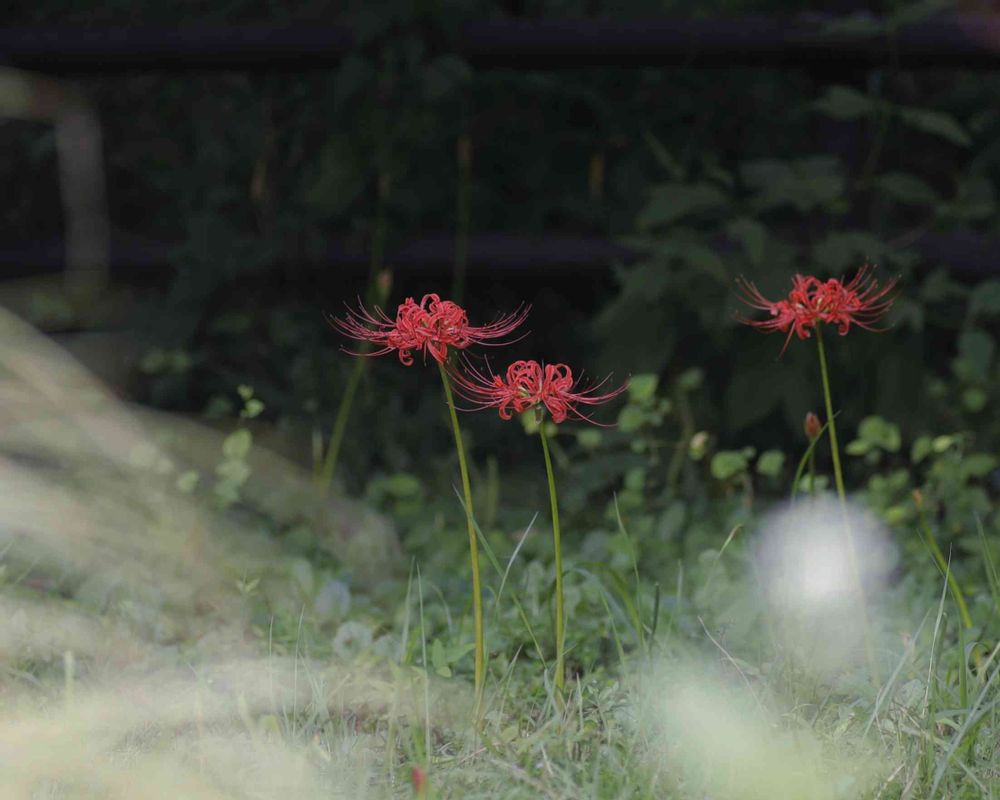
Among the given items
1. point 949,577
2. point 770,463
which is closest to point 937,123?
point 770,463

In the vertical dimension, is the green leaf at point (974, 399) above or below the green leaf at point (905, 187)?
below

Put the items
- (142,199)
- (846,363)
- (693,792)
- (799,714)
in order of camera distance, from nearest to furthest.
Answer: (693,792), (799,714), (846,363), (142,199)

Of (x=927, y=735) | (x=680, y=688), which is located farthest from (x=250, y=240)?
(x=927, y=735)

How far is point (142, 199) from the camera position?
151 inches

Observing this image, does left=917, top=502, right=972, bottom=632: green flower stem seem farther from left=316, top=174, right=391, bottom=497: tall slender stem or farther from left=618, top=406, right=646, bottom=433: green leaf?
left=316, top=174, right=391, bottom=497: tall slender stem

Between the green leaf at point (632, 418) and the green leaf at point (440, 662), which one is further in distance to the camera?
the green leaf at point (632, 418)

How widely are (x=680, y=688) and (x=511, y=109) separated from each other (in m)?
2.28

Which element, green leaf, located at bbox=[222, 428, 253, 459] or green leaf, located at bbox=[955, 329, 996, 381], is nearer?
green leaf, located at bbox=[222, 428, 253, 459]

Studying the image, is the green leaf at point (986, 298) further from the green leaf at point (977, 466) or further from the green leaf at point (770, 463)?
the green leaf at point (770, 463)

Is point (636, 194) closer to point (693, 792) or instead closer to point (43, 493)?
point (43, 493)

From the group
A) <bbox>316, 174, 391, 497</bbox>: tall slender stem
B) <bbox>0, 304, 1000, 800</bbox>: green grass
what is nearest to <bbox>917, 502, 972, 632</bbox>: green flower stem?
<bbox>0, 304, 1000, 800</bbox>: green grass

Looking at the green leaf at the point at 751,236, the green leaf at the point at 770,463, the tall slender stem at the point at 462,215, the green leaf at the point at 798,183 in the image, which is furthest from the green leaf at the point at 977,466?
the tall slender stem at the point at 462,215

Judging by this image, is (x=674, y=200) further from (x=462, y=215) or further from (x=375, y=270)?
(x=375, y=270)

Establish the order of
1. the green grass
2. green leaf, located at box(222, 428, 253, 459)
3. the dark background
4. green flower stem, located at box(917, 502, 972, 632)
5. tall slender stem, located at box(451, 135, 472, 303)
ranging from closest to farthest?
the green grass < green flower stem, located at box(917, 502, 972, 632) < green leaf, located at box(222, 428, 253, 459) < the dark background < tall slender stem, located at box(451, 135, 472, 303)
